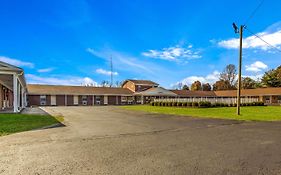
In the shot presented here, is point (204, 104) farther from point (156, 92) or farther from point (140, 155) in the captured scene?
point (140, 155)

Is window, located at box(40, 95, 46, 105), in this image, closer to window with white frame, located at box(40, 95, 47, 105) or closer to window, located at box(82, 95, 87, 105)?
window with white frame, located at box(40, 95, 47, 105)

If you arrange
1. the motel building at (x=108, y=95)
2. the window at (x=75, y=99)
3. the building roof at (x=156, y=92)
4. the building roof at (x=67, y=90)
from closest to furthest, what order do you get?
1. the motel building at (x=108, y=95)
2. the building roof at (x=67, y=90)
3. the window at (x=75, y=99)
4. the building roof at (x=156, y=92)

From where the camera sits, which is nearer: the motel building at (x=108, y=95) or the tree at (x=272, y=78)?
the motel building at (x=108, y=95)

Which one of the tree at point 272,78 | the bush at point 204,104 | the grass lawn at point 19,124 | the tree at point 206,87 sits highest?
the tree at point 272,78

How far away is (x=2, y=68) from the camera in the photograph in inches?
695

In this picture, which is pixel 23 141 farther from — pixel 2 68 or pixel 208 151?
pixel 2 68

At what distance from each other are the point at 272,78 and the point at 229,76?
14.6m

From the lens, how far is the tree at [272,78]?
6233 cm

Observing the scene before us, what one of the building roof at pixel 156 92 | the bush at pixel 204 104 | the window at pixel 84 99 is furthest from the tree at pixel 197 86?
the bush at pixel 204 104

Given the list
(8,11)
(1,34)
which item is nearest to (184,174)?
(8,11)

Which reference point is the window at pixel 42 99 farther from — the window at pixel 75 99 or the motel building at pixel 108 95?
the window at pixel 75 99

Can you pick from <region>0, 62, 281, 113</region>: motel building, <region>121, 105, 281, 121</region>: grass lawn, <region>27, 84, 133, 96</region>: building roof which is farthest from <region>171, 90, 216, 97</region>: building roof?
<region>121, 105, 281, 121</region>: grass lawn

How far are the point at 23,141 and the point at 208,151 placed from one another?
18.6ft

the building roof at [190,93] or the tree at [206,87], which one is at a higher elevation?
the tree at [206,87]
